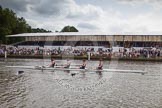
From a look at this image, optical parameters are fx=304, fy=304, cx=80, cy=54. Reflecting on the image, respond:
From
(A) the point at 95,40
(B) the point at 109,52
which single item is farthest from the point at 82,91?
(A) the point at 95,40

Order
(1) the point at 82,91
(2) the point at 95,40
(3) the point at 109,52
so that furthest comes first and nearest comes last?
1. (2) the point at 95,40
2. (3) the point at 109,52
3. (1) the point at 82,91

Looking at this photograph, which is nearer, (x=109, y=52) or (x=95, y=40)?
(x=109, y=52)

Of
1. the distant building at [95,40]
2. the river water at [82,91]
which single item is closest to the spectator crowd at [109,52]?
the distant building at [95,40]

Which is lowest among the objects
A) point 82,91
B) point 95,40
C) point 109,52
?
point 82,91

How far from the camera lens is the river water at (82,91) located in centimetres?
2108

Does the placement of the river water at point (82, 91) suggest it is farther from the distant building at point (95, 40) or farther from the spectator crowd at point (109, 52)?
the distant building at point (95, 40)

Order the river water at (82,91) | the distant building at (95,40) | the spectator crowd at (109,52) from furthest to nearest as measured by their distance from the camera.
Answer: the distant building at (95,40) → the spectator crowd at (109,52) → the river water at (82,91)

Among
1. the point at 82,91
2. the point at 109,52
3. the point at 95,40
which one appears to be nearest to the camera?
the point at 82,91

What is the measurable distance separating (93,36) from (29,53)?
17788 mm

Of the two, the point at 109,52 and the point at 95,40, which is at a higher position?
the point at 95,40

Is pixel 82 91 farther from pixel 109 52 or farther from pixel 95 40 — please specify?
pixel 95 40

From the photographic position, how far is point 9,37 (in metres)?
90.4

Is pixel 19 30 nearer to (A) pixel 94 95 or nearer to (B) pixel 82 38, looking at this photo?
(B) pixel 82 38

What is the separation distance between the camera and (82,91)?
25703mm
